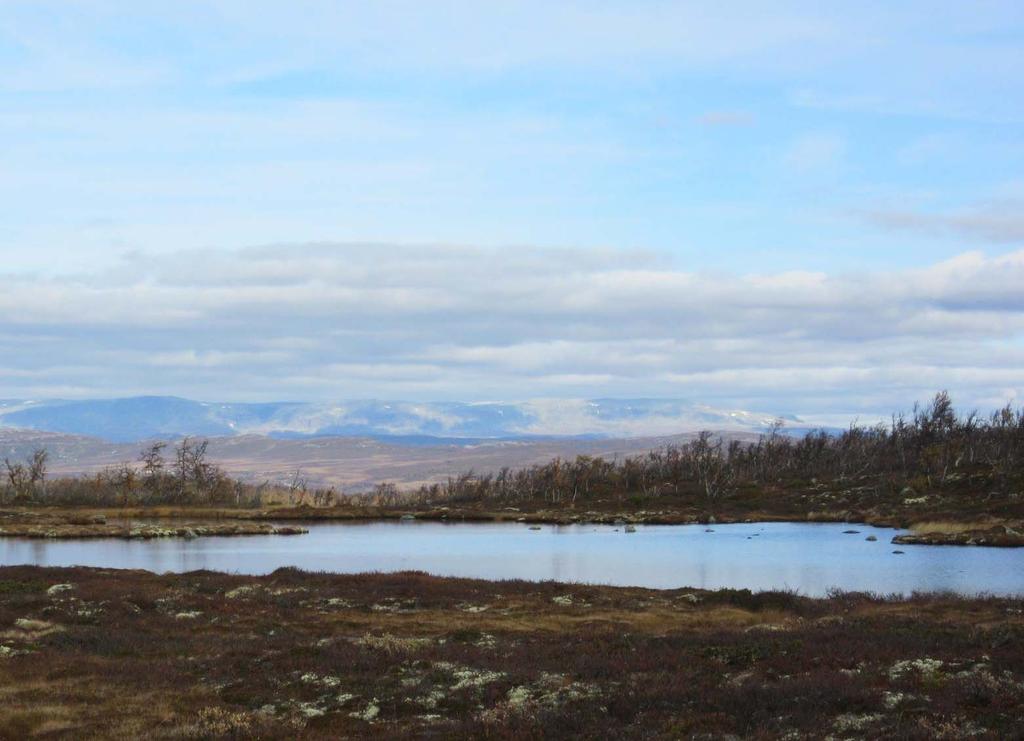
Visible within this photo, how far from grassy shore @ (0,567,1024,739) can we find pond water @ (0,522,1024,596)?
70.3ft

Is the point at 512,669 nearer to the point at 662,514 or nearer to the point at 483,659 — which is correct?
the point at 483,659

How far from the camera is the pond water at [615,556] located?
232 feet

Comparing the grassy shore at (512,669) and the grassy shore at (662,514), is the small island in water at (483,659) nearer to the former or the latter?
the grassy shore at (512,669)

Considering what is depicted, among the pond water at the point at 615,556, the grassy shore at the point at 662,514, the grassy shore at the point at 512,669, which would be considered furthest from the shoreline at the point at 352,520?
the grassy shore at the point at 512,669

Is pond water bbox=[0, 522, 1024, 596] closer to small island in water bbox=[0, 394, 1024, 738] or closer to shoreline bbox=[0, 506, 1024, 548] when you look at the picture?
shoreline bbox=[0, 506, 1024, 548]

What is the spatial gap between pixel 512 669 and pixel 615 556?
216 ft

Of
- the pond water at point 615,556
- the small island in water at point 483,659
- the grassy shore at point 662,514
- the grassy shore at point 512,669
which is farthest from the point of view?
the grassy shore at point 662,514

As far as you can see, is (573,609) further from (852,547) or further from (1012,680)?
(852,547)

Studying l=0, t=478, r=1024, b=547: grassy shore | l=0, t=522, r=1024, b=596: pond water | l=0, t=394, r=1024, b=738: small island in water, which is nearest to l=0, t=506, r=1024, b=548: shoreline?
l=0, t=478, r=1024, b=547: grassy shore

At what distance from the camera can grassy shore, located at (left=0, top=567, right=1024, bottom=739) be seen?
2186 centimetres

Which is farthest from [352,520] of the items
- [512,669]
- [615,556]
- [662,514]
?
[512,669]

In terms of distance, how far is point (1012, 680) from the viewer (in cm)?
2320

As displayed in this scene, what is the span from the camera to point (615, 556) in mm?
94125

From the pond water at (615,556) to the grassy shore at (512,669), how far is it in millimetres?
21422
